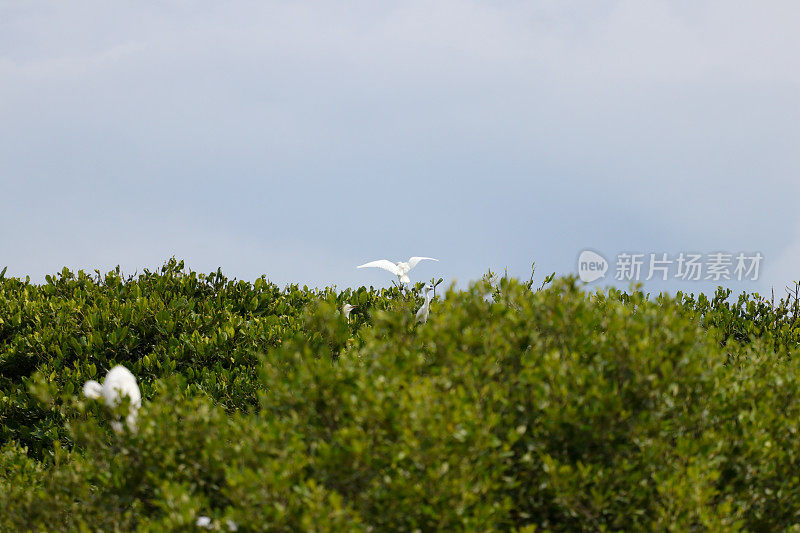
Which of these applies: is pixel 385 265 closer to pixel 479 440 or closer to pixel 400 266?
pixel 400 266

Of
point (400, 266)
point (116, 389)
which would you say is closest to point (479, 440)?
point (116, 389)

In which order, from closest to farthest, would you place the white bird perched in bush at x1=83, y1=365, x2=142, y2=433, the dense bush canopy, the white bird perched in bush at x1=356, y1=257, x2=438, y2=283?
1. the dense bush canopy
2. the white bird perched in bush at x1=83, y1=365, x2=142, y2=433
3. the white bird perched in bush at x1=356, y1=257, x2=438, y2=283

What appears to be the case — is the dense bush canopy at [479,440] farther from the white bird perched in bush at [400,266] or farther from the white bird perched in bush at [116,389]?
the white bird perched in bush at [400,266]

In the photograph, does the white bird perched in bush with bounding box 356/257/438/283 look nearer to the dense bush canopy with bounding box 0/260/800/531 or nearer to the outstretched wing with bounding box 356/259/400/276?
the outstretched wing with bounding box 356/259/400/276

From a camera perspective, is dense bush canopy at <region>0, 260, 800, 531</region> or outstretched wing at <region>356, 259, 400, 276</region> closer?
dense bush canopy at <region>0, 260, 800, 531</region>

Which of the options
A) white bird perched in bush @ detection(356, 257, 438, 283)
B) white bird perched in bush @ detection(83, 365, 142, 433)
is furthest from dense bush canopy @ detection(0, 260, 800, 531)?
white bird perched in bush @ detection(356, 257, 438, 283)

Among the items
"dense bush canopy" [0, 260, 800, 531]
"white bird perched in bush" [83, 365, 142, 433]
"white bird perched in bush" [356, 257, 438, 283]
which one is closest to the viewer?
"dense bush canopy" [0, 260, 800, 531]

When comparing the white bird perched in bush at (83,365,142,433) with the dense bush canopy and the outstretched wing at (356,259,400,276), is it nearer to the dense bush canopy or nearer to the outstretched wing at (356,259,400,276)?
the dense bush canopy

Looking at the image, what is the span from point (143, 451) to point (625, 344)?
3.17m

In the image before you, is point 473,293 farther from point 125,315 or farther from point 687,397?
point 125,315

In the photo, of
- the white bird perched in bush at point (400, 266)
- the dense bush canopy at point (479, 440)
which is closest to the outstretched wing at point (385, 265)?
the white bird perched in bush at point (400, 266)

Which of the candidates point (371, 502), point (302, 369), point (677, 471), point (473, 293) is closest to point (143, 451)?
point (302, 369)

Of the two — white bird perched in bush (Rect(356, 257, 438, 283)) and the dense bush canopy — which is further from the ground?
white bird perched in bush (Rect(356, 257, 438, 283))

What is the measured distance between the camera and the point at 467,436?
4.03m
